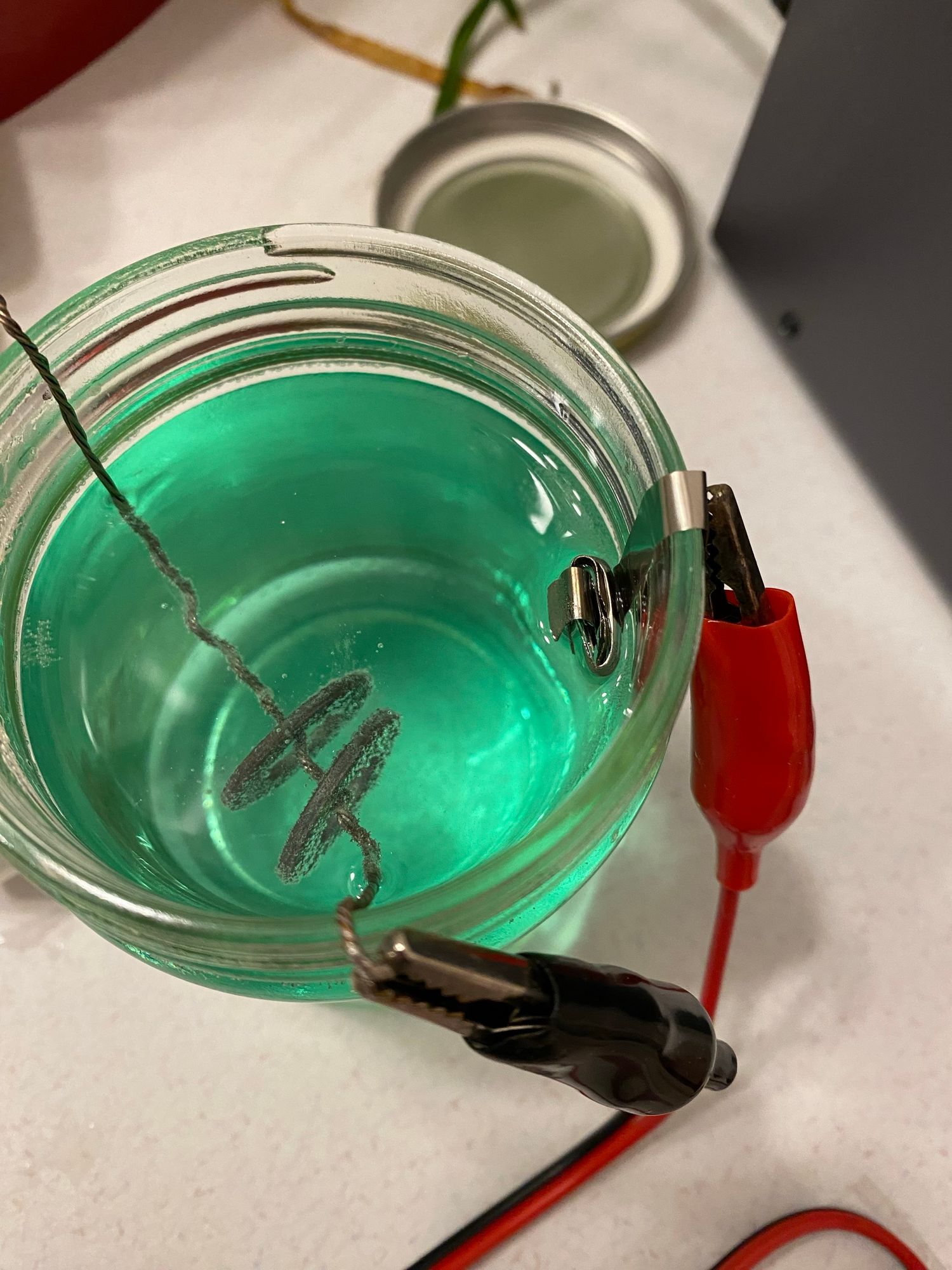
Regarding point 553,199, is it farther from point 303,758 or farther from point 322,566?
point 303,758

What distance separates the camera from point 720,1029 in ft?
1.33

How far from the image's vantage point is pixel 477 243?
0.56 meters

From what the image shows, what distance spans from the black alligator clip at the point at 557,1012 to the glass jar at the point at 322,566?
0.10 feet

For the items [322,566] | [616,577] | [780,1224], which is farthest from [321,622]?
[780,1224]

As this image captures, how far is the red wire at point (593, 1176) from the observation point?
363 mm

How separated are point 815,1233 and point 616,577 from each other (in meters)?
0.26

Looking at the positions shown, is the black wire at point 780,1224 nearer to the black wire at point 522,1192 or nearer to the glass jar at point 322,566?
the black wire at point 522,1192

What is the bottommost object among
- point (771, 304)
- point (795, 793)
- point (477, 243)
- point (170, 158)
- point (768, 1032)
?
point (768, 1032)

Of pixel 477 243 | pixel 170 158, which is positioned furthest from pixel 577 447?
pixel 170 158

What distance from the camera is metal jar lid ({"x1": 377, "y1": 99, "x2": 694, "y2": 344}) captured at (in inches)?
21.9

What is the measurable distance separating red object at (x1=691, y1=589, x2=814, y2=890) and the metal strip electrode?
0.03 metres

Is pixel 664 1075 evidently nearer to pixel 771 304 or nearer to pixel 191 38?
pixel 771 304

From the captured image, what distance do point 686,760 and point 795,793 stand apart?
101mm

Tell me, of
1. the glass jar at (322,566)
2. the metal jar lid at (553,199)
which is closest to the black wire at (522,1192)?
the glass jar at (322,566)
